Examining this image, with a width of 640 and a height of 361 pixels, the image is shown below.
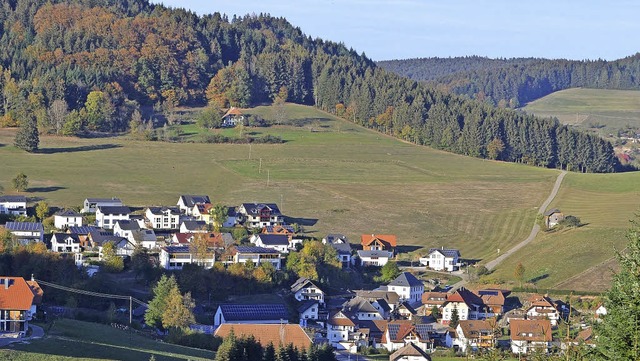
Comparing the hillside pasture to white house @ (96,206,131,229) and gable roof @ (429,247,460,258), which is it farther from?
white house @ (96,206,131,229)

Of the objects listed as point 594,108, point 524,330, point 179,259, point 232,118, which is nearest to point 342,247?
point 179,259

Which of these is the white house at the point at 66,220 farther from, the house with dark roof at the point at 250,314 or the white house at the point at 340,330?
the white house at the point at 340,330

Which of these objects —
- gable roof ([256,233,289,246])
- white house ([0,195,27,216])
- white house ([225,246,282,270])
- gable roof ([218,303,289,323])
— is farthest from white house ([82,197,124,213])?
gable roof ([218,303,289,323])

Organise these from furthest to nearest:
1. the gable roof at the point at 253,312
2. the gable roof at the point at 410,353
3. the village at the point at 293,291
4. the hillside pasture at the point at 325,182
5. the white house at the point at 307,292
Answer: the hillside pasture at the point at 325,182, the white house at the point at 307,292, the gable roof at the point at 253,312, the village at the point at 293,291, the gable roof at the point at 410,353

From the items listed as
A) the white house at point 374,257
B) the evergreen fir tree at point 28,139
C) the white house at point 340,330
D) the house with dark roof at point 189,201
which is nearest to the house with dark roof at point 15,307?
the white house at point 340,330

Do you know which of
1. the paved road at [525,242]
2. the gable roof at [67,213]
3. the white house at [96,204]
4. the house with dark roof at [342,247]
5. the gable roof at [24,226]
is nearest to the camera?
the gable roof at [24,226]
